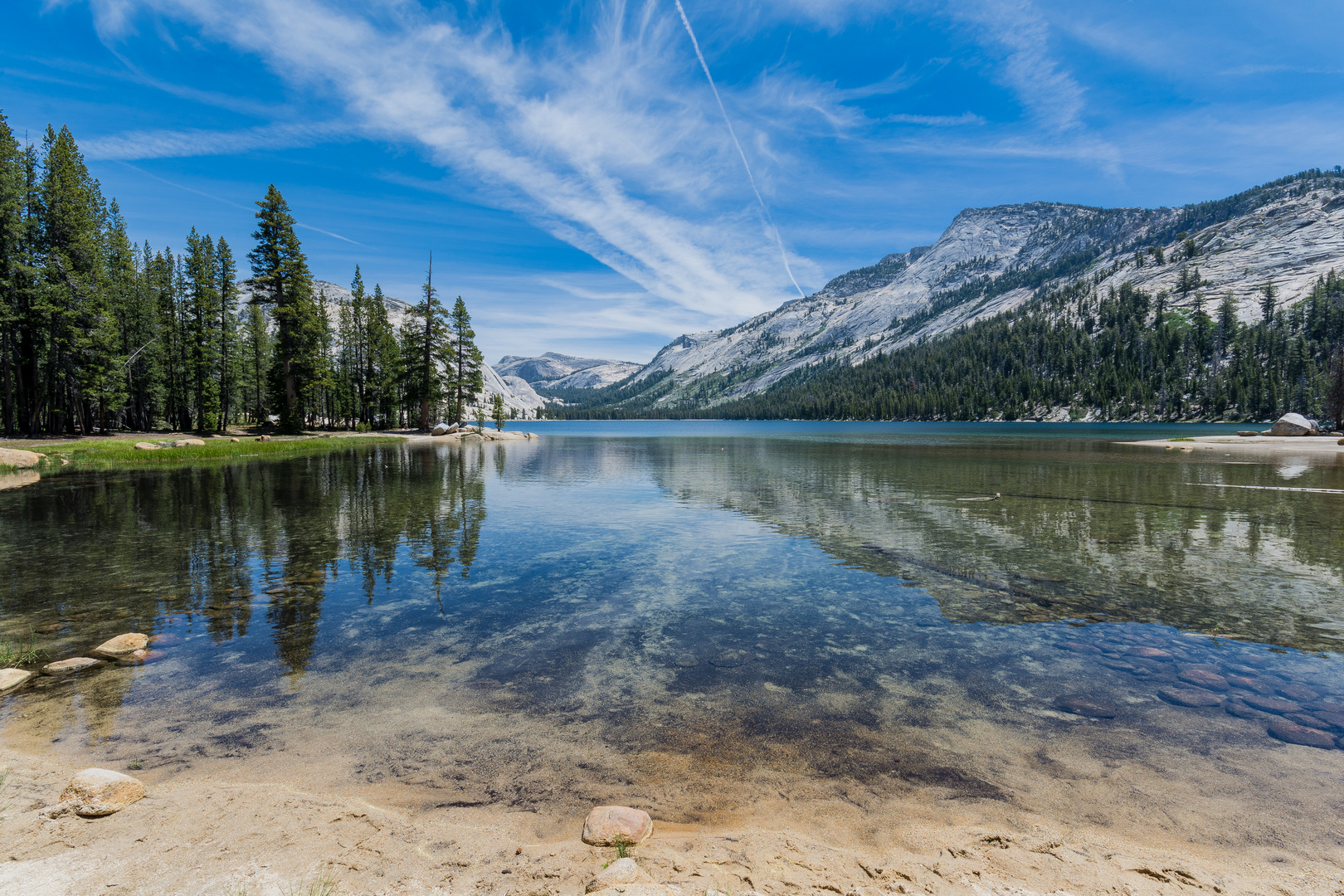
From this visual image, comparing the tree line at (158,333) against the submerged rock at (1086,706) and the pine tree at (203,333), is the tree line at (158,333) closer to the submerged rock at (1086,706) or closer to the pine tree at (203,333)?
the pine tree at (203,333)

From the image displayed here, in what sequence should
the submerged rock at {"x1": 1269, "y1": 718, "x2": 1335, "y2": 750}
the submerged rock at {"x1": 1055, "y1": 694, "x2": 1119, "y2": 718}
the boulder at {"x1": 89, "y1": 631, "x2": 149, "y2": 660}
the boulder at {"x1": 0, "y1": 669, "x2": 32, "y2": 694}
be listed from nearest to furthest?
the submerged rock at {"x1": 1269, "y1": 718, "x2": 1335, "y2": 750} → the submerged rock at {"x1": 1055, "y1": 694, "x2": 1119, "y2": 718} → the boulder at {"x1": 0, "y1": 669, "x2": 32, "y2": 694} → the boulder at {"x1": 89, "y1": 631, "x2": 149, "y2": 660}

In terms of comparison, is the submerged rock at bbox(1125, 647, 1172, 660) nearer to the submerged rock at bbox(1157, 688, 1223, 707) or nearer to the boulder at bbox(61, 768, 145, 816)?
the submerged rock at bbox(1157, 688, 1223, 707)

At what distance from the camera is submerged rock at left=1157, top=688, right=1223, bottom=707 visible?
7.89m

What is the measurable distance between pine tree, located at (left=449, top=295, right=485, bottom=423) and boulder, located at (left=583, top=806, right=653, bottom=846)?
7849cm

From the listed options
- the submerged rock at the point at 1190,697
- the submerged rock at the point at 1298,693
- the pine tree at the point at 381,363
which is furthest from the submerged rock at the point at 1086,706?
the pine tree at the point at 381,363

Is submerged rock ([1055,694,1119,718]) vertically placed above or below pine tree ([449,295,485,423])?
below

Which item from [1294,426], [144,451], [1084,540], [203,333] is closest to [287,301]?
[203,333]

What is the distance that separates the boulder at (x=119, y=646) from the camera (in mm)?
9000

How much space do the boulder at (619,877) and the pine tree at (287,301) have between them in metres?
65.4

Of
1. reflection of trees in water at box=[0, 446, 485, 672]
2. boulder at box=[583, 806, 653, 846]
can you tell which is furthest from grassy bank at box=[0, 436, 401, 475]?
boulder at box=[583, 806, 653, 846]

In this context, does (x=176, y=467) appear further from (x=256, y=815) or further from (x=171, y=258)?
(x=171, y=258)

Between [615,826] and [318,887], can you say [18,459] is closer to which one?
[318,887]

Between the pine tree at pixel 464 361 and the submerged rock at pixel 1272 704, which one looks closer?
the submerged rock at pixel 1272 704

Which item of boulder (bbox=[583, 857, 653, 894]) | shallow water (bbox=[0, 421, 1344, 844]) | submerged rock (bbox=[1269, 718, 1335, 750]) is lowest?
submerged rock (bbox=[1269, 718, 1335, 750])
